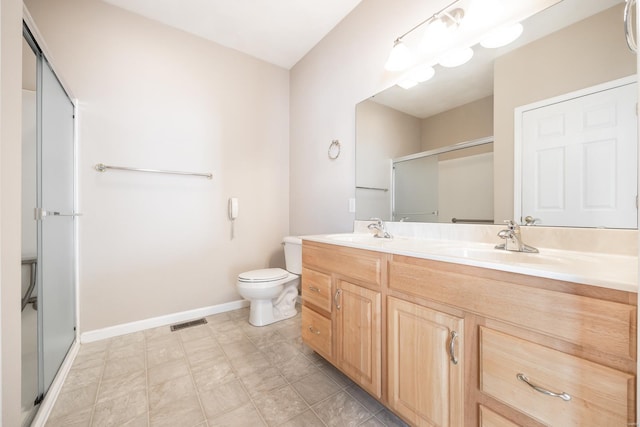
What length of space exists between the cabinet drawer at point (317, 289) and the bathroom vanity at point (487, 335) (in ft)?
0.31

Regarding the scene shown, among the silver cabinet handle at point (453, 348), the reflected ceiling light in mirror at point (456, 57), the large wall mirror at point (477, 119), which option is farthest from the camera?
the reflected ceiling light in mirror at point (456, 57)

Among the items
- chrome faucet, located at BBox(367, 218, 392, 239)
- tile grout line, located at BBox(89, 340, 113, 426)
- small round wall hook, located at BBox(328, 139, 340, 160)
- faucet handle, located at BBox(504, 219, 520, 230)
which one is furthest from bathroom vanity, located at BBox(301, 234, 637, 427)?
tile grout line, located at BBox(89, 340, 113, 426)

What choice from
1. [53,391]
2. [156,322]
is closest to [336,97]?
[156,322]

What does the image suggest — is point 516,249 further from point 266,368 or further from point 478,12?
point 266,368

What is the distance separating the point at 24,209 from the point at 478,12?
2.26 metres

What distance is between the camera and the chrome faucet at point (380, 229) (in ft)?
5.61

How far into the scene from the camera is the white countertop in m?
0.61

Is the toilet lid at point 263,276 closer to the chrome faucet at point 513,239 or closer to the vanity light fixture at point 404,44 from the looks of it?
the chrome faucet at point 513,239

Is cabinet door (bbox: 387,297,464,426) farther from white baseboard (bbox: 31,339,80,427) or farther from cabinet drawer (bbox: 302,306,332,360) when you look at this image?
white baseboard (bbox: 31,339,80,427)

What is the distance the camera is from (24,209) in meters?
1.08

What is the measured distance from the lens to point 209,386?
4.70 ft

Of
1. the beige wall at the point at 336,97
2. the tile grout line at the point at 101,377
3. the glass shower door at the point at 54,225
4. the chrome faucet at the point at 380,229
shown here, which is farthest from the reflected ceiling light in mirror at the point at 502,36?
the tile grout line at the point at 101,377

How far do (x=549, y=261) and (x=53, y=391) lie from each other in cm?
236

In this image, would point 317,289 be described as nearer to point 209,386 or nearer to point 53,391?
point 209,386
